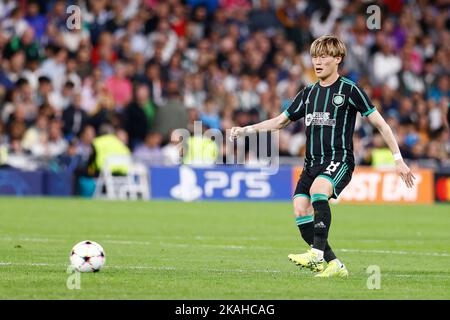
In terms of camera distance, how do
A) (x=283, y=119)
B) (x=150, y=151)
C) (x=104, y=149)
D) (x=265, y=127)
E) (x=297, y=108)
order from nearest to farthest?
(x=297, y=108), (x=283, y=119), (x=265, y=127), (x=104, y=149), (x=150, y=151)

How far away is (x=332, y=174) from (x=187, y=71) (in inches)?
627

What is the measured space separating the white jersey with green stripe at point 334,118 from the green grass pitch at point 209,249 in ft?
3.69

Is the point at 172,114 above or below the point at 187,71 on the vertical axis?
below

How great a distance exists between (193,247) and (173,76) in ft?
40.6

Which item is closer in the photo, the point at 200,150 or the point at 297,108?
the point at 297,108

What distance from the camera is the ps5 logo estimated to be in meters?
23.5

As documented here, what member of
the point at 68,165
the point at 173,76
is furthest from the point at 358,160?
the point at 68,165

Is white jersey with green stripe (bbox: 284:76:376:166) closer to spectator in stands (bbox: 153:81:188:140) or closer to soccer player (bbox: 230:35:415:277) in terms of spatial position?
soccer player (bbox: 230:35:415:277)

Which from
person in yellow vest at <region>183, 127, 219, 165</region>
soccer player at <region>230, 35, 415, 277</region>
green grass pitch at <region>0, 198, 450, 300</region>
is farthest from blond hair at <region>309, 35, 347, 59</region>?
person in yellow vest at <region>183, 127, 219, 165</region>

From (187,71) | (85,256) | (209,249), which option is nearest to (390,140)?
(85,256)

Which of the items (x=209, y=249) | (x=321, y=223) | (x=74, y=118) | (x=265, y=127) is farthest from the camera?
(x=74, y=118)

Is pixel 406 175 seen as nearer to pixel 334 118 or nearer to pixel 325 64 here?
pixel 334 118

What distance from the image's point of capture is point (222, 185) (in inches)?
939

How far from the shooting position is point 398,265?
1143 cm
